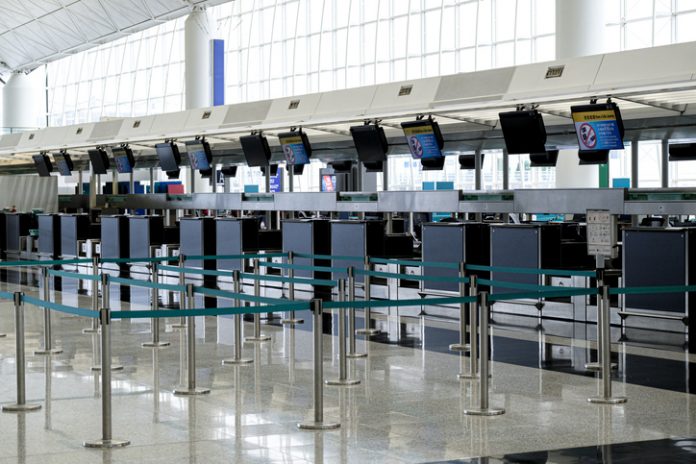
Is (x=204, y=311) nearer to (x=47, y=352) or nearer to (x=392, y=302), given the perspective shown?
(x=392, y=302)

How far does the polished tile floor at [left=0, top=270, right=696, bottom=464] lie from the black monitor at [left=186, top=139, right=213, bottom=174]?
405 inches

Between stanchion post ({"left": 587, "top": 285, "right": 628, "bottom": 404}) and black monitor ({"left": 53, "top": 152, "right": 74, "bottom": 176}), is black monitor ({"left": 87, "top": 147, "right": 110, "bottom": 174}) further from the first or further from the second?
stanchion post ({"left": 587, "top": 285, "right": 628, "bottom": 404})

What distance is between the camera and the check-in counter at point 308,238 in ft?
58.8

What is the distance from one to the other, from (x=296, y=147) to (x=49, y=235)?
9.71m

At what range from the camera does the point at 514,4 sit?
A: 98.2 feet

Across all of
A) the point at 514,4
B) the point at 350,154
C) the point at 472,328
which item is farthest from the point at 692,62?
the point at 514,4

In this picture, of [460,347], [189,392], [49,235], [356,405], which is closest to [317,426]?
[356,405]

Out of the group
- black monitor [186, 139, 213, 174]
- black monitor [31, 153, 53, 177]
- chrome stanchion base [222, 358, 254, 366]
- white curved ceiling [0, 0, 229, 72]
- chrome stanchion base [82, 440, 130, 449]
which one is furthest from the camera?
white curved ceiling [0, 0, 229, 72]

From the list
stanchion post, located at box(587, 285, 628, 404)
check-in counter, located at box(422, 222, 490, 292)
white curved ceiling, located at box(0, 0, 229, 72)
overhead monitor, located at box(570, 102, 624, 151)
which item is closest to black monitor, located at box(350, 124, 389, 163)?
check-in counter, located at box(422, 222, 490, 292)

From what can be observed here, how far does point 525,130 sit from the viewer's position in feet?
47.6

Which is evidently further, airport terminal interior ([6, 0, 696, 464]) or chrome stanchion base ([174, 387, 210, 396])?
chrome stanchion base ([174, 387, 210, 396])

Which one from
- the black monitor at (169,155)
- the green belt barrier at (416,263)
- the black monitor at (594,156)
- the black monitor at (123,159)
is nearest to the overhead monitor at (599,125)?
the black monitor at (594,156)

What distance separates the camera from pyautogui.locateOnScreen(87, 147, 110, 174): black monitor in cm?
2562

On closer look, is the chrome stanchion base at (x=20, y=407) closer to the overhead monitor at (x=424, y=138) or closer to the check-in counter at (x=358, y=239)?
the check-in counter at (x=358, y=239)
